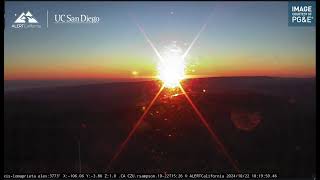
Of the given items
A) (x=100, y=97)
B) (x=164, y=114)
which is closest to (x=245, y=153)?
(x=164, y=114)

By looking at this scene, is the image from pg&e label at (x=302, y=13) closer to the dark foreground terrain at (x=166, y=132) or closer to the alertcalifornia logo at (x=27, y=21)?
the dark foreground terrain at (x=166, y=132)

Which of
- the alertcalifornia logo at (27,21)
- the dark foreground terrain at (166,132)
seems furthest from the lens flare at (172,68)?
the alertcalifornia logo at (27,21)

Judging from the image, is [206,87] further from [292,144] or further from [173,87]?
[292,144]

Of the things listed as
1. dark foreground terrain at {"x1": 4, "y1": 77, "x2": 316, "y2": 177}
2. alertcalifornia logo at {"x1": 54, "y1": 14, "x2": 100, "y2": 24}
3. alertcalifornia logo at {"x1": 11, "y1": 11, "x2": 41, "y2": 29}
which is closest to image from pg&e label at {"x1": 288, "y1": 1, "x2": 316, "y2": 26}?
dark foreground terrain at {"x1": 4, "y1": 77, "x2": 316, "y2": 177}

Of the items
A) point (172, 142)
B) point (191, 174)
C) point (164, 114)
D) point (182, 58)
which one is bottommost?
point (191, 174)

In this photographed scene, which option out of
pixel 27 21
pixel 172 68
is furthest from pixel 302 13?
pixel 27 21

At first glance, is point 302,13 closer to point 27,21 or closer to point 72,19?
point 72,19
